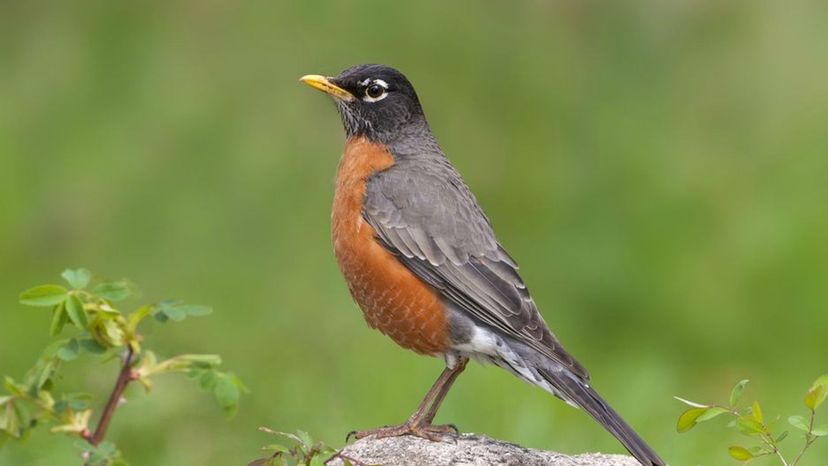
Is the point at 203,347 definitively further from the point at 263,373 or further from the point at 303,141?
the point at 303,141

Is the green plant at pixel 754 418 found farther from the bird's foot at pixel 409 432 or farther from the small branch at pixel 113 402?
the small branch at pixel 113 402

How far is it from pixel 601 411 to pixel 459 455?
487mm

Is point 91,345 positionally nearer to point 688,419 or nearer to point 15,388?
point 15,388

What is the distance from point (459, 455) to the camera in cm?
446

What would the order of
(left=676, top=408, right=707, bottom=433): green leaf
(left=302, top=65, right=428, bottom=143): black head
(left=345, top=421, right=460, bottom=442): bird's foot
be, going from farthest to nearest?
(left=302, top=65, right=428, bottom=143): black head, (left=345, top=421, right=460, bottom=442): bird's foot, (left=676, top=408, right=707, bottom=433): green leaf

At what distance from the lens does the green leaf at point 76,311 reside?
13.6ft

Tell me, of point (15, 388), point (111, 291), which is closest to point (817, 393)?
point (111, 291)

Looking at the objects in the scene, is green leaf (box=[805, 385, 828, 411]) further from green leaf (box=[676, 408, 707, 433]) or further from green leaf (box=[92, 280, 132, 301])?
green leaf (box=[92, 280, 132, 301])

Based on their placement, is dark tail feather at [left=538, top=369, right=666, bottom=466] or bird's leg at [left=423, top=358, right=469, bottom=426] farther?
bird's leg at [left=423, top=358, right=469, bottom=426]

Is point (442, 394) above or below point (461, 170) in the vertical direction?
below

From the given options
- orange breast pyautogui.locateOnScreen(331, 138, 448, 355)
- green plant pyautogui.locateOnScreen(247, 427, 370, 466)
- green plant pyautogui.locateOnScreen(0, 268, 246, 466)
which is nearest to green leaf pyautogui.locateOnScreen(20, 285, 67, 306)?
green plant pyautogui.locateOnScreen(0, 268, 246, 466)

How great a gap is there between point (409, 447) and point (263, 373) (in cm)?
284

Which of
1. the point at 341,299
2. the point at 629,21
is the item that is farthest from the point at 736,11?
the point at 341,299

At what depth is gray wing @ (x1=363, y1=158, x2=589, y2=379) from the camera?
16.5ft
